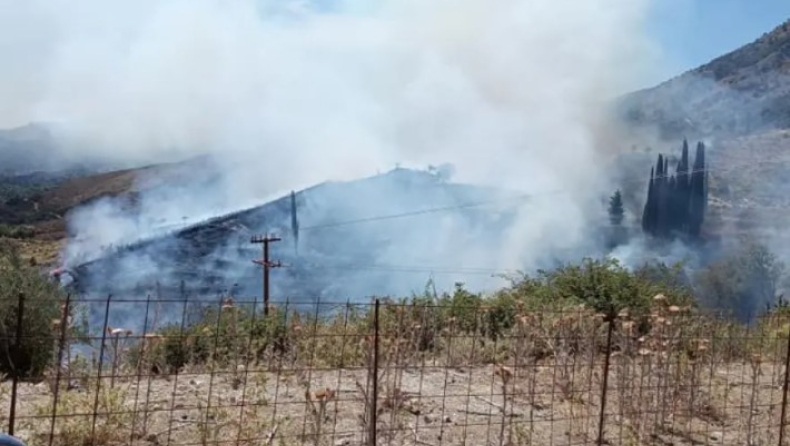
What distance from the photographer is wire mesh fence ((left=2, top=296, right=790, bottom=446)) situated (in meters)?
6.00

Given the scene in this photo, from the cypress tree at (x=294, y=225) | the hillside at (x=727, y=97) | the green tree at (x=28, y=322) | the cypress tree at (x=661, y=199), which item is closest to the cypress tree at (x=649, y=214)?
the cypress tree at (x=661, y=199)

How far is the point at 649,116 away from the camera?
3622 inches

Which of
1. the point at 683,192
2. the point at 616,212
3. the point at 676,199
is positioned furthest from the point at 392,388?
the point at 683,192

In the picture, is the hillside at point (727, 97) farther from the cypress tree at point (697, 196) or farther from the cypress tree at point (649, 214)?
the cypress tree at point (649, 214)

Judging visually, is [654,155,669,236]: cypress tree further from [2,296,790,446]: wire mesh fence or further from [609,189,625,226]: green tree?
[2,296,790,446]: wire mesh fence

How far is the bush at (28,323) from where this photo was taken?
25.8 ft

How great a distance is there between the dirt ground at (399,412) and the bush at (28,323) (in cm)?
50

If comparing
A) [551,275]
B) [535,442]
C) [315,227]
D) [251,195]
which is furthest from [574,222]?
[535,442]

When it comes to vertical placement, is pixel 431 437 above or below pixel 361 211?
below

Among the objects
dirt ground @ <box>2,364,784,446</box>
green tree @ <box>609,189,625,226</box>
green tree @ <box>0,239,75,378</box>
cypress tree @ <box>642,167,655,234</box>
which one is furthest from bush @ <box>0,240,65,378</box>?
green tree @ <box>609,189,625,226</box>

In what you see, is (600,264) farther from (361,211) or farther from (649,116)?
(649,116)

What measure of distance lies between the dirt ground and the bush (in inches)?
19.6

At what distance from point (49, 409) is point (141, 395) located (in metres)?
1.09

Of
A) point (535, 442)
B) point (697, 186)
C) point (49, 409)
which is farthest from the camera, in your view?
point (697, 186)
